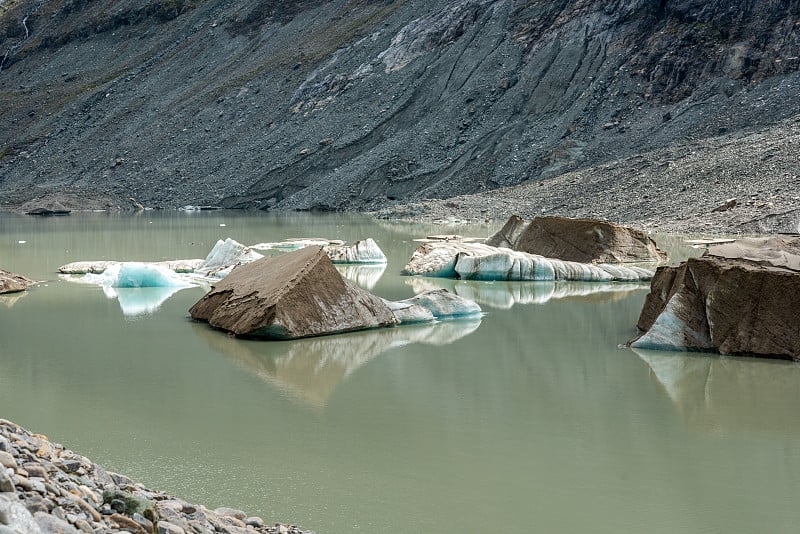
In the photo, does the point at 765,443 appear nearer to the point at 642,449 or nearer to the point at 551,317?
the point at 642,449

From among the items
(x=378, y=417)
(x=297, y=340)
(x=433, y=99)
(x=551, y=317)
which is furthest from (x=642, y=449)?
(x=433, y=99)

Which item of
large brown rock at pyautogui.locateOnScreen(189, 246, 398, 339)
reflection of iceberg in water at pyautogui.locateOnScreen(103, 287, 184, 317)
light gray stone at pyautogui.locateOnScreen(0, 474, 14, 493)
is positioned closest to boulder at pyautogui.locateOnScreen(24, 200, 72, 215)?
reflection of iceberg in water at pyautogui.locateOnScreen(103, 287, 184, 317)

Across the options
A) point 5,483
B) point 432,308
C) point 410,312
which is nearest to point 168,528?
point 5,483

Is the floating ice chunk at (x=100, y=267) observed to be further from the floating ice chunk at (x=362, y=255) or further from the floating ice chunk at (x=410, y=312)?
the floating ice chunk at (x=410, y=312)

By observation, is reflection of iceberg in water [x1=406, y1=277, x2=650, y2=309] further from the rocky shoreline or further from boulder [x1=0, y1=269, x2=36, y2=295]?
the rocky shoreline

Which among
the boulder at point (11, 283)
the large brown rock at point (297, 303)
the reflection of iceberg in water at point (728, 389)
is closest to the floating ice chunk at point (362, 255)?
the boulder at point (11, 283)

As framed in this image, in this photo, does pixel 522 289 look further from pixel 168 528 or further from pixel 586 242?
pixel 168 528
